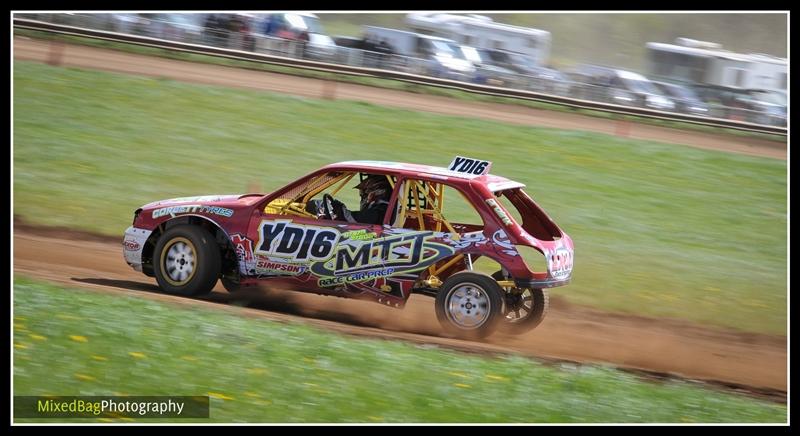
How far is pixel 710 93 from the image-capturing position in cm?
2820

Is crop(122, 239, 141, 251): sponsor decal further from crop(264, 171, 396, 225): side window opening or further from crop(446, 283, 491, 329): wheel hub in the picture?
crop(446, 283, 491, 329): wheel hub

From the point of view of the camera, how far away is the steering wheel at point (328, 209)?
9.70 meters

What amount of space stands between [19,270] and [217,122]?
934cm

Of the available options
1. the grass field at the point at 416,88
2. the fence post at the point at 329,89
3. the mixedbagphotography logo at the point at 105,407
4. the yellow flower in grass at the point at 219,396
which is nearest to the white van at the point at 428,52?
the grass field at the point at 416,88

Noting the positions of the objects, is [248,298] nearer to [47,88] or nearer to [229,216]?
[229,216]

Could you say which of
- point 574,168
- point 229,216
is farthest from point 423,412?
point 574,168

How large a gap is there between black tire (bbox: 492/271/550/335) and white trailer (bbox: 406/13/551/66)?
67.9ft

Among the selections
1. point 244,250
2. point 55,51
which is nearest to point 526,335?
point 244,250

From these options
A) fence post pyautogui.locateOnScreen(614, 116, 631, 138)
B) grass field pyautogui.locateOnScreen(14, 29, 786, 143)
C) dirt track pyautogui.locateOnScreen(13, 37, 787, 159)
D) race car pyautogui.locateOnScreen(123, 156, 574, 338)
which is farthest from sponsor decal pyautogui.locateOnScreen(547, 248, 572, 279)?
grass field pyautogui.locateOnScreen(14, 29, 786, 143)

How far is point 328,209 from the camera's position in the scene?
972 cm

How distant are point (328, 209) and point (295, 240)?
0.48 m

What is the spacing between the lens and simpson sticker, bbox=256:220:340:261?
31.0 feet

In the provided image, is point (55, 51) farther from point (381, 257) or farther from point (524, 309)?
point (524, 309)

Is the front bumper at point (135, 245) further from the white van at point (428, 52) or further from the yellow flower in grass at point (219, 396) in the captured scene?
the white van at point (428, 52)
